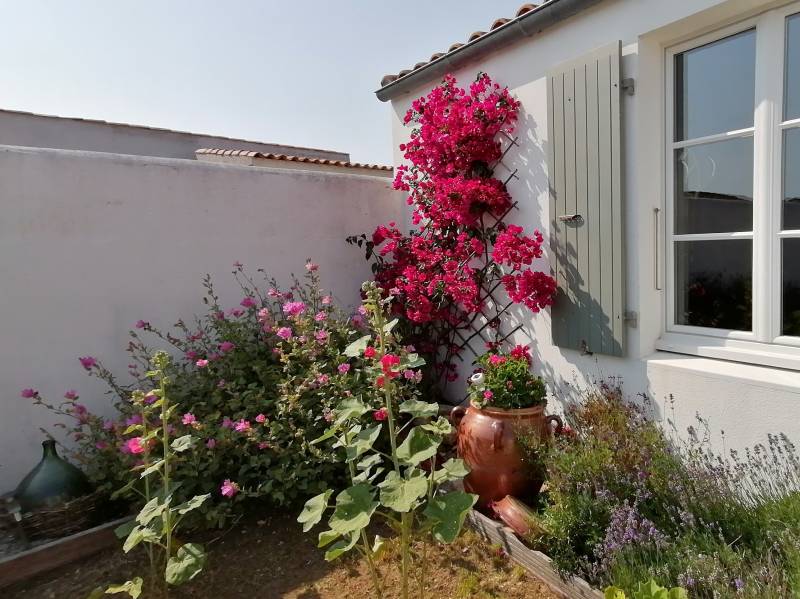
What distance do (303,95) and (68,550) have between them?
580 cm

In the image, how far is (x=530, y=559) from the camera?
2420 mm

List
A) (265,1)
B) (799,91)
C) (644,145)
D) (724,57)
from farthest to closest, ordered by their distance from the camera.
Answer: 1. (265,1)
2. (644,145)
3. (724,57)
4. (799,91)

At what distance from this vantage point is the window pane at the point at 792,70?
2.39m

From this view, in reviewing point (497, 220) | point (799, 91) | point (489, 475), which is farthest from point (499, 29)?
point (489, 475)

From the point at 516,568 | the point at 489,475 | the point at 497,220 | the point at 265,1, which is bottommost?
the point at 516,568

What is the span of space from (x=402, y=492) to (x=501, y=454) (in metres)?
1.14

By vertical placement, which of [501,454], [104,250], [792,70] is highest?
[792,70]

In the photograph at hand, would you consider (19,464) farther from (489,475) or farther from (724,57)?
(724,57)

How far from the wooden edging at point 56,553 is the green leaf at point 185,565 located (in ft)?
3.09

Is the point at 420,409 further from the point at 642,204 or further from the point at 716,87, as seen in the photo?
the point at 716,87

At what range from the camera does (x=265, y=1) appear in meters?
4.29

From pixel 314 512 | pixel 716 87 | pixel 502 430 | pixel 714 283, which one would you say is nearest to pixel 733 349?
pixel 714 283

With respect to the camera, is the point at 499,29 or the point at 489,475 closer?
the point at 489,475

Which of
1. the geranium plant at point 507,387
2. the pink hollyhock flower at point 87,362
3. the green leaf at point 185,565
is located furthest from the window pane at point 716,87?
the pink hollyhock flower at point 87,362
